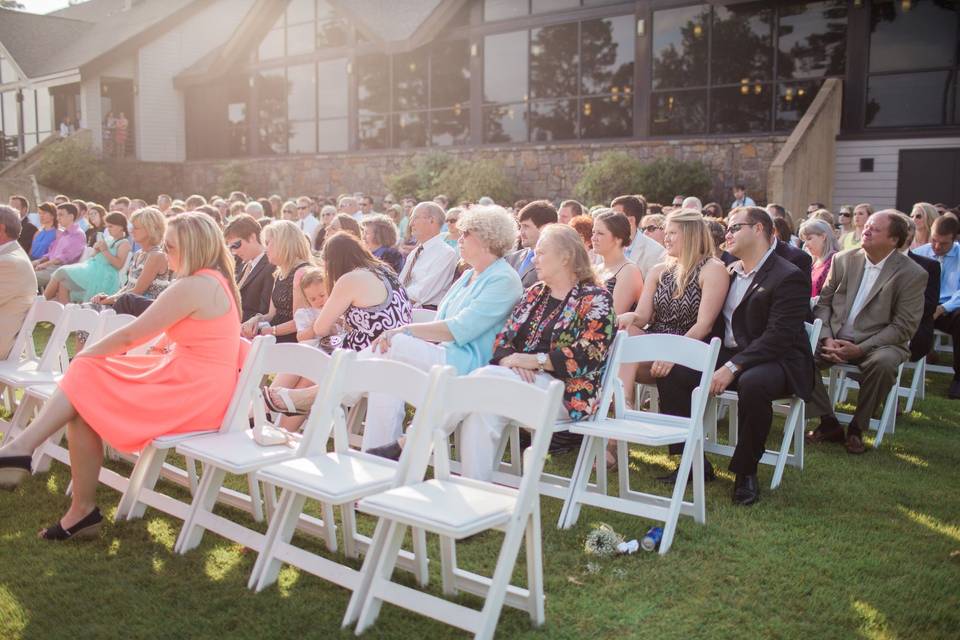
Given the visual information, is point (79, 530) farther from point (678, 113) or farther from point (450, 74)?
point (450, 74)

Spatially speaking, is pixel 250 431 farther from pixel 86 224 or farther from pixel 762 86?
pixel 762 86

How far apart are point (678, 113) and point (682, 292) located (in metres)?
13.3

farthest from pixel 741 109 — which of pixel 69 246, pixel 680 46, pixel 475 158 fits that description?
pixel 69 246

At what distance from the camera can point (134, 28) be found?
29281 mm

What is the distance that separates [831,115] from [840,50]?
4.27ft

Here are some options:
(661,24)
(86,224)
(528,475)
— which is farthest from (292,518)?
(661,24)

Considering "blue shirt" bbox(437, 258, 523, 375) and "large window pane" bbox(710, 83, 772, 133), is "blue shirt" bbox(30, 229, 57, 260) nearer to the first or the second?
"blue shirt" bbox(437, 258, 523, 375)

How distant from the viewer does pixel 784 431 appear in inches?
214

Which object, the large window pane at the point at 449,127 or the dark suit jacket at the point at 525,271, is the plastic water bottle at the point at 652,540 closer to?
the dark suit jacket at the point at 525,271

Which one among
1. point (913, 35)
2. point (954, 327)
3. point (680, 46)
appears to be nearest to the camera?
point (954, 327)

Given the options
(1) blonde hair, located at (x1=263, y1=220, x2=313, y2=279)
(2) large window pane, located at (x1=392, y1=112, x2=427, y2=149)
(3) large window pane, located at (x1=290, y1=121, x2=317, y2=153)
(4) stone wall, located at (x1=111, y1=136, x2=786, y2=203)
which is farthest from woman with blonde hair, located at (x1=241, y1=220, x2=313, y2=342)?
(3) large window pane, located at (x1=290, y1=121, x2=317, y2=153)

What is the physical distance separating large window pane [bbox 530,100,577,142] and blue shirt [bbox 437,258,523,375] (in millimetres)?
15102

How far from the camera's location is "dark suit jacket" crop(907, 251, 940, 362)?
670 centimetres

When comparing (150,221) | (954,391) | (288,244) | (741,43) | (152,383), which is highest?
(741,43)
